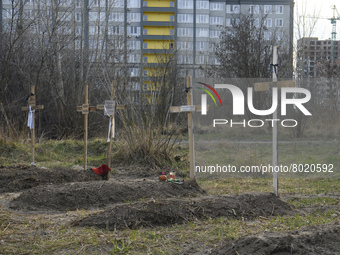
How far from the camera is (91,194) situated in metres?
7.31

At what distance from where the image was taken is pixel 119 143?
1309 centimetres

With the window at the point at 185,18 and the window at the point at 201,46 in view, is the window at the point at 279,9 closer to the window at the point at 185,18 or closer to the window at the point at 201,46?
the window at the point at 201,46

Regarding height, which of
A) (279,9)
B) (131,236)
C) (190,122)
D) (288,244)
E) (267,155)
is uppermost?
(279,9)

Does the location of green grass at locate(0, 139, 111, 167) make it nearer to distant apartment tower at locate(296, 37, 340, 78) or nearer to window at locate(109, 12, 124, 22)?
distant apartment tower at locate(296, 37, 340, 78)

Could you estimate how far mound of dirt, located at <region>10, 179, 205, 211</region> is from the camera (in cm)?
698

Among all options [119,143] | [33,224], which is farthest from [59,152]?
[33,224]

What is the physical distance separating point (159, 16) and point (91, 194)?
29128 millimetres

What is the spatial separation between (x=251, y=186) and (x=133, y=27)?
91.3ft

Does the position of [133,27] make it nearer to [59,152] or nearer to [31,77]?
[31,77]

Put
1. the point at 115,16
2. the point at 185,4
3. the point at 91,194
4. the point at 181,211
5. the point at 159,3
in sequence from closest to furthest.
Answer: the point at 181,211, the point at 91,194, the point at 115,16, the point at 159,3, the point at 185,4

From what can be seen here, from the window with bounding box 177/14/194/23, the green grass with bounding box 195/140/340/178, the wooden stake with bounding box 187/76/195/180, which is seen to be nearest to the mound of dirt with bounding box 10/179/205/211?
the wooden stake with bounding box 187/76/195/180

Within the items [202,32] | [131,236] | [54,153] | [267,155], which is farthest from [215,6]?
[131,236]

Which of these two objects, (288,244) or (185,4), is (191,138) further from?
(185,4)

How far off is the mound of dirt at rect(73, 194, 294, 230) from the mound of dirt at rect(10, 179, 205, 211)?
4.02ft
